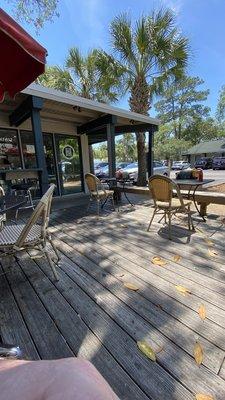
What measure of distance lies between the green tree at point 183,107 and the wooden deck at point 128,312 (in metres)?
41.5

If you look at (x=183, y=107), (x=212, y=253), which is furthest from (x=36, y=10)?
(x=183, y=107)

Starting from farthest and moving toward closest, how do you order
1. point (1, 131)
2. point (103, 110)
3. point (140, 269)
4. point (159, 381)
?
point (1, 131)
point (103, 110)
point (140, 269)
point (159, 381)

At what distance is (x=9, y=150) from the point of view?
22.4 ft

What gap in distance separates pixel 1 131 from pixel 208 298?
267 inches

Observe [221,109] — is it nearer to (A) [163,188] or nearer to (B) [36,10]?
(B) [36,10]

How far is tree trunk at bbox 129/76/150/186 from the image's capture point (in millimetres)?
9617

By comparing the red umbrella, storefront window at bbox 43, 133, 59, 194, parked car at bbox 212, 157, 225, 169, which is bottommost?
parked car at bbox 212, 157, 225, 169

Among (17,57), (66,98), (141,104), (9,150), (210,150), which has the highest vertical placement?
(141,104)

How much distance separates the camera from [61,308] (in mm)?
1864

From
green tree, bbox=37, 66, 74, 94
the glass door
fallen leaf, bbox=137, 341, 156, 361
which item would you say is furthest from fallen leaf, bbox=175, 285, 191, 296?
green tree, bbox=37, 66, 74, 94

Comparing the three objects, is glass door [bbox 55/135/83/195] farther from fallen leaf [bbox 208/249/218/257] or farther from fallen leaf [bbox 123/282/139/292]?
fallen leaf [bbox 123/282/139/292]

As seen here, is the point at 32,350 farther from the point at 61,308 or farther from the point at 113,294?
the point at 113,294

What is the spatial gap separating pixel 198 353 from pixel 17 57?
2.55 m

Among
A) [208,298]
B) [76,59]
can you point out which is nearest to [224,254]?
[208,298]
